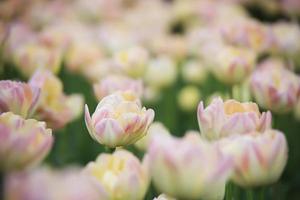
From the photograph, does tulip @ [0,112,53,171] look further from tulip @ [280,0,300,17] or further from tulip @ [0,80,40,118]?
tulip @ [280,0,300,17]

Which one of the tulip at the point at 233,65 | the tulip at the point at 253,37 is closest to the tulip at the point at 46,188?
the tulip at the point at 233,65

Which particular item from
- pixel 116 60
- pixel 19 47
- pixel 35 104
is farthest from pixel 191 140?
pixel 19 47

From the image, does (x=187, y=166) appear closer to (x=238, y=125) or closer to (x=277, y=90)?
(x=238, y=125)

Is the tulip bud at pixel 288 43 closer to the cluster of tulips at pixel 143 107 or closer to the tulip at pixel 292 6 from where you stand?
the cluster of tulips at pixel 143 107

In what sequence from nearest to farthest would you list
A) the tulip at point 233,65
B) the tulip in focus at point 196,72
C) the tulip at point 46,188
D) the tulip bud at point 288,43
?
the tulip at point 46,188, the tulip at point 233,65, the tulip bud at point 288,43, the tulip in focus at point 196,72

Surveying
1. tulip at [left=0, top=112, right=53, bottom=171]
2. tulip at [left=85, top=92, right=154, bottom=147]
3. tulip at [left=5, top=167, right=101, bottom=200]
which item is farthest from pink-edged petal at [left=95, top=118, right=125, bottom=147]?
tulip at [left=5, top=167, right=101, bottom=200]

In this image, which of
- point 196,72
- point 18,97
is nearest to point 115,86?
point 18,97
